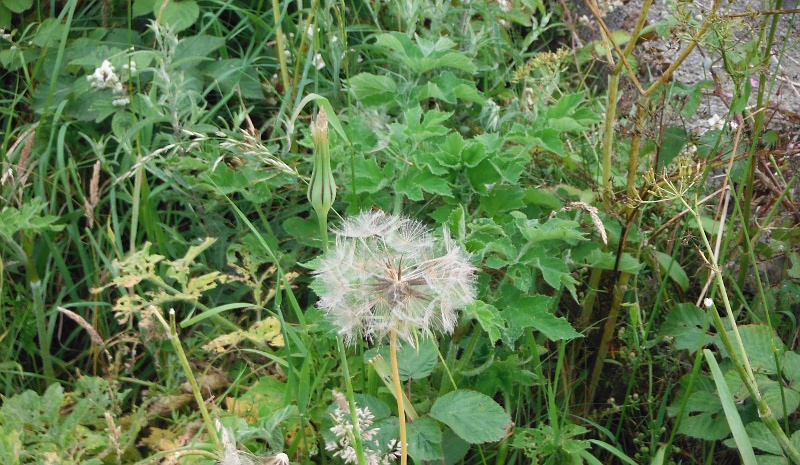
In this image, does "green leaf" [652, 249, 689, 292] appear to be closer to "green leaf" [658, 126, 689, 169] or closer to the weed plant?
the weed plant

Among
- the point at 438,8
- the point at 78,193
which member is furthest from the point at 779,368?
the point at 78,193

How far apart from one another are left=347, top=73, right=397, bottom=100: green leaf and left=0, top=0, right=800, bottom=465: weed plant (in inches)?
0.5

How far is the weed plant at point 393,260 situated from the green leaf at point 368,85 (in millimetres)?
12

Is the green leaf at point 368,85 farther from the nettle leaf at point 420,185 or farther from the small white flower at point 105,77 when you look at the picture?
the small white flower at point 105,77

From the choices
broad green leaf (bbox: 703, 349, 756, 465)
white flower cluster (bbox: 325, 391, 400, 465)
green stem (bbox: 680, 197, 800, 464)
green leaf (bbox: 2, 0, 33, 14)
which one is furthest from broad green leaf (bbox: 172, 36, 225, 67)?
broad green leaf (bbox: 703, 349, 756, 465)

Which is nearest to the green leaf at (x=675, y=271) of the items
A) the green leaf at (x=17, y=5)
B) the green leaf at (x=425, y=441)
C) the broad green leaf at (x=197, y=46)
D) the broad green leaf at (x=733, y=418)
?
the broad green leaf at (x=733, y=418)

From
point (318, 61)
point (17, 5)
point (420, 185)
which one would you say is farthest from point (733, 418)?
point (17, 5)

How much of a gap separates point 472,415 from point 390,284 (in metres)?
0.54

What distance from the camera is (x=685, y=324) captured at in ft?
6.59

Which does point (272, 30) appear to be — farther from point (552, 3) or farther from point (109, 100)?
point (552, 3)

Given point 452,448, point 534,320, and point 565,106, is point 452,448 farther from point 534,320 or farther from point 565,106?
point 565,106

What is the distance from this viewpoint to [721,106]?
10.3 feet

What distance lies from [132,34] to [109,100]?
16.9 inches

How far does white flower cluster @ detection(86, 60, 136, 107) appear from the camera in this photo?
8.36 ft
